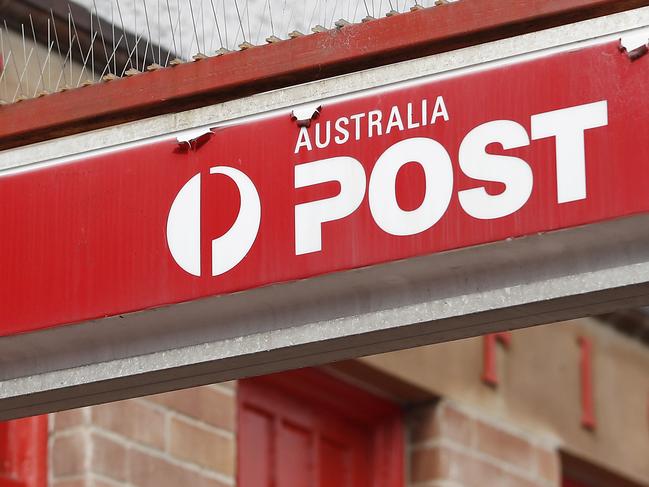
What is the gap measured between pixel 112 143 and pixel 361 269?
745 millimetres

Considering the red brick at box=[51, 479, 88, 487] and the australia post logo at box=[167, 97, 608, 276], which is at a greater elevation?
the red brick at box=[51, 479, 88, 487]

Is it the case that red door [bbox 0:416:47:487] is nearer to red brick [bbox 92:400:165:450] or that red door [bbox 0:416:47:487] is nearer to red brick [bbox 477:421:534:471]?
red brick [bbox 92:400:165:450]

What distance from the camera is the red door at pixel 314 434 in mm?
10922

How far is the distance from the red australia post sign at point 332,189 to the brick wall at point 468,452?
759 centimetres

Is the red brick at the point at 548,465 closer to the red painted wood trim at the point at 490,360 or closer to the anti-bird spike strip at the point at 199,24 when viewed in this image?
the red painted wood trim at the point at 490,360

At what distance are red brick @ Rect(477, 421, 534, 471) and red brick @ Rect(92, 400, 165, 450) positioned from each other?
2936 millimetres

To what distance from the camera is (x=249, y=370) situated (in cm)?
419

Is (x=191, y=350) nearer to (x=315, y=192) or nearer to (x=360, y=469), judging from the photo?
(x=315, y=192)

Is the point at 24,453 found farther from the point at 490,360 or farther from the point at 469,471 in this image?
the point at 490,360

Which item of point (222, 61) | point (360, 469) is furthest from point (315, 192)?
point (360, 469)

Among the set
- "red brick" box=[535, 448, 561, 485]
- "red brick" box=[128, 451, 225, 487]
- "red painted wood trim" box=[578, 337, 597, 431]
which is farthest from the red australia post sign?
"red painted wood trim" box=[578, 337, 597, 431]

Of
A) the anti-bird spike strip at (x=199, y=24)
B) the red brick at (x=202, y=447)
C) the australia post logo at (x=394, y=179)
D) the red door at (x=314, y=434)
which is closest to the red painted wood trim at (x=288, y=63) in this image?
the anti-bird spike strip at (x=199, y=24)

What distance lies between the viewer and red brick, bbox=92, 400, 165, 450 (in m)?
9.45

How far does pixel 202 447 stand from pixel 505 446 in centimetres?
293
